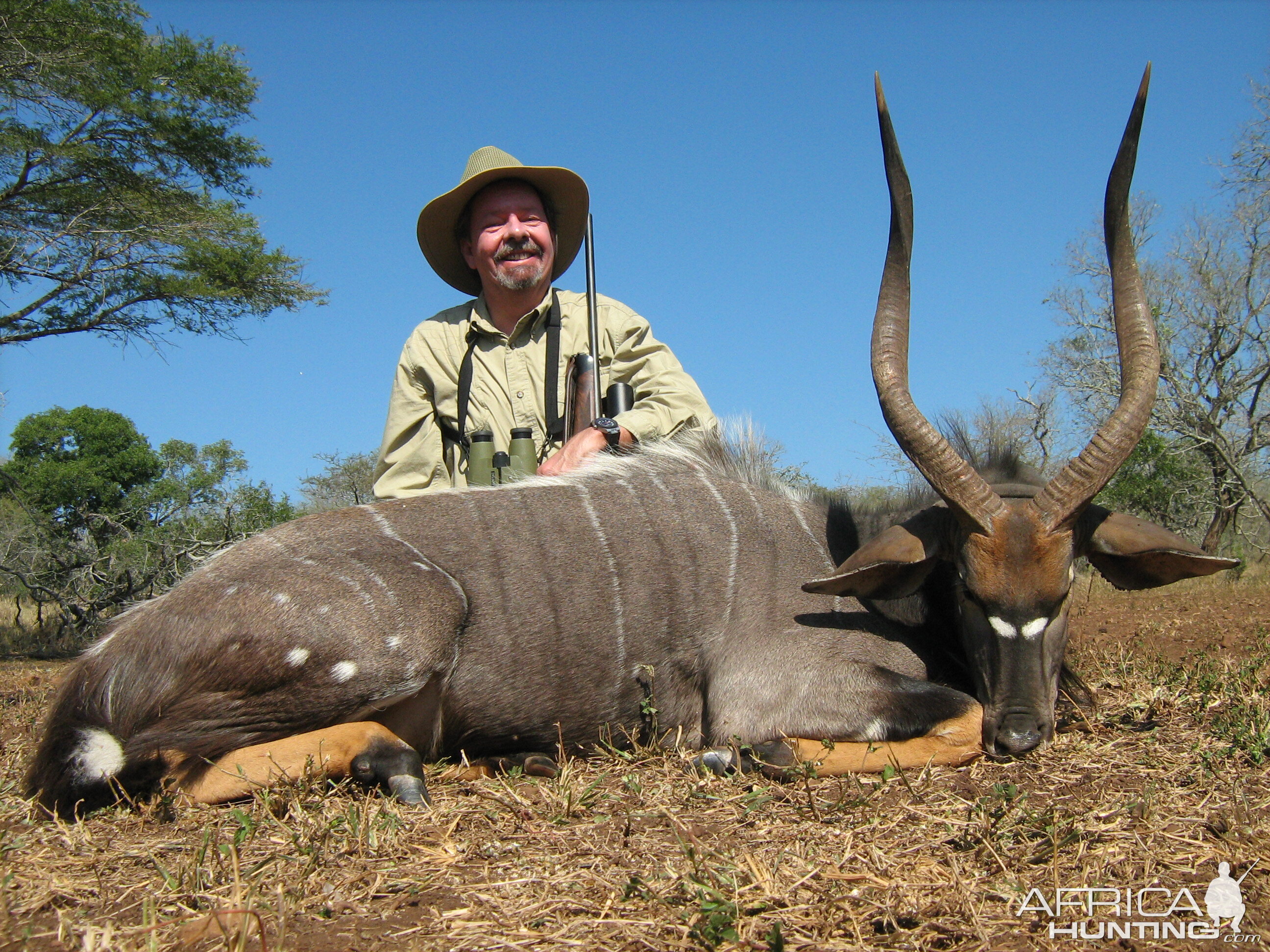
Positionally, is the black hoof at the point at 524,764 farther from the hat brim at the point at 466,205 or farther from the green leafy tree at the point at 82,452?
the green leafy tree at the point at 82,452

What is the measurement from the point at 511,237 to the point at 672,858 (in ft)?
10.5

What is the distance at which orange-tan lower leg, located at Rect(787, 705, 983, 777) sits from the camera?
2625 millimetres

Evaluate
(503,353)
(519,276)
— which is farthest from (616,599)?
(519,276)

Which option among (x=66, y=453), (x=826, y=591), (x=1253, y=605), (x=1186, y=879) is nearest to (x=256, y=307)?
(x=826, y=591)

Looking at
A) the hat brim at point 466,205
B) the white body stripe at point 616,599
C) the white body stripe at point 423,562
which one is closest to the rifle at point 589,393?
the hat brim at point 466,205

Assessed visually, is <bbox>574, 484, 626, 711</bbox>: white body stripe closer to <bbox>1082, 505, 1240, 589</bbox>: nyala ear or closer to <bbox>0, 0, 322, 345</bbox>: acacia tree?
<bbox>1082, 505, 1240, 589</bbox>: nyala ear

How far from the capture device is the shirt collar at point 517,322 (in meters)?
4.46

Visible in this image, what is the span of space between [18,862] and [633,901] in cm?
131

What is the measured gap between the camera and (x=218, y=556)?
2943 millimetres

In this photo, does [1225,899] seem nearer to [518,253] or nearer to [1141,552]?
[1141,552]

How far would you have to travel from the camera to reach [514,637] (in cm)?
293

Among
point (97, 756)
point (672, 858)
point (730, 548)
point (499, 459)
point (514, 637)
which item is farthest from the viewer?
point (499, 459)

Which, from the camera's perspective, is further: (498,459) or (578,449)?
(498,459)

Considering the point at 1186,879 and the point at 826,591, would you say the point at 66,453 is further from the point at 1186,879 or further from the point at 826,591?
the point at 1186,879
